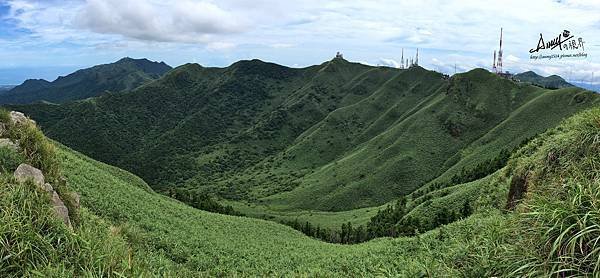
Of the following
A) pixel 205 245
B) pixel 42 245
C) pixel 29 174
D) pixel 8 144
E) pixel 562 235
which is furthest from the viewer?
pixel 205 245

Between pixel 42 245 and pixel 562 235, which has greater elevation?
pixel 562 235

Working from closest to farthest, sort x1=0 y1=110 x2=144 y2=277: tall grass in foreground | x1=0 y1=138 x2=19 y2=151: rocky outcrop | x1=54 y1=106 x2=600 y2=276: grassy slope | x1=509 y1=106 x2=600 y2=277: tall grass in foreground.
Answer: x1=509 y1=106 x2=600 y2=277: tall grass in foreground → x1=54 y1=106 x2=600 y2=276: grassy slope → x1=0 y1=110 x2=144 y2=277: tall grass in foreground → x1=0 y1=138 x2=19 y2=151: rocky outcrop

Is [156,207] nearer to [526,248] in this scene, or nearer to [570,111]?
[526,248]

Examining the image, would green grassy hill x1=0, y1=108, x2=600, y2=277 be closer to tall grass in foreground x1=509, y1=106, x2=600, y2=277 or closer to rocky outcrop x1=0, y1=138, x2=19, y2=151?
tall grass in foreground x1=509, y1=106, x2=600, y2=277

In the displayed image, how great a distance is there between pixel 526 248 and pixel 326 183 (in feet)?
509

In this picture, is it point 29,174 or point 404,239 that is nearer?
point 29,174

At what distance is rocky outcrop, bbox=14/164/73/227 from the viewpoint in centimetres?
1383

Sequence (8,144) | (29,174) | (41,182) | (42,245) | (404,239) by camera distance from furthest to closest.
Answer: (404,239) < (8,144) < (29,174) < (41,182) < (42,245)

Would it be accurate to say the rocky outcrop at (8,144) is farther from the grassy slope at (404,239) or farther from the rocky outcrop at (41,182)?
the grassy slope at (404,239)

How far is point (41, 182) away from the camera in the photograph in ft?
48.2

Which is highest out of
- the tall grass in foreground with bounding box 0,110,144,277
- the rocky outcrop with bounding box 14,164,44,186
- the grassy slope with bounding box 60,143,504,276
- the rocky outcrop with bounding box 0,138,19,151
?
the rocky outcrop with bounding box 0,138,19,151

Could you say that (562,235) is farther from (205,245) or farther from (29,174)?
(205,245)

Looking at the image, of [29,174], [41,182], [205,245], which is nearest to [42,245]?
[41,182]

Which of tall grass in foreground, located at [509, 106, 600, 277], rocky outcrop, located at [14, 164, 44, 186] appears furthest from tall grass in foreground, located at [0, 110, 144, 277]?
tall grass in foreground, located at [509, 106, 600, 277]
